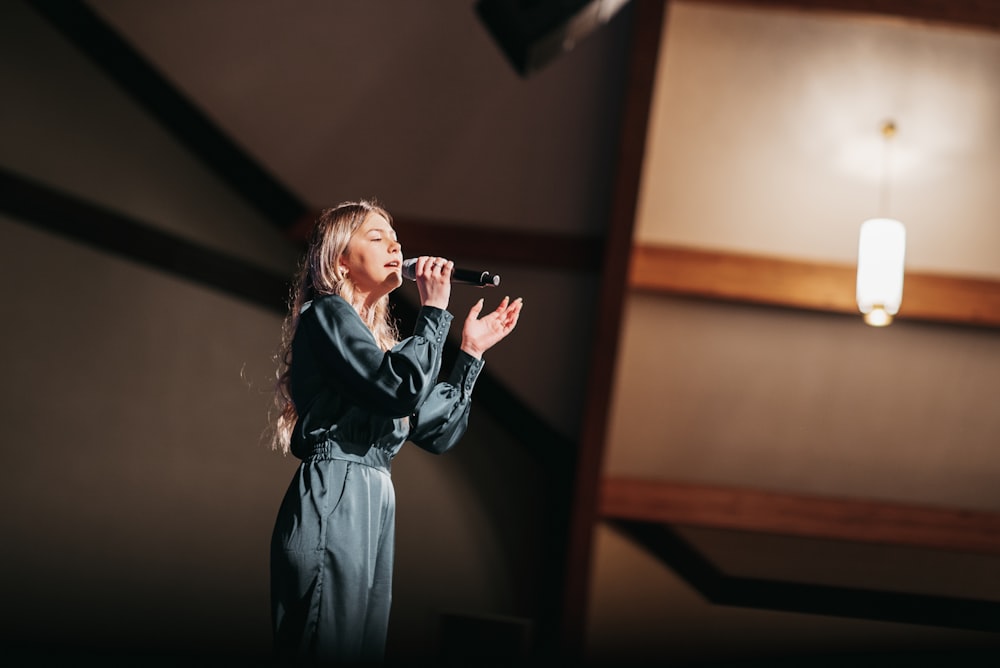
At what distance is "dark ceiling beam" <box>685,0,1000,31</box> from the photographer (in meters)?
3.68

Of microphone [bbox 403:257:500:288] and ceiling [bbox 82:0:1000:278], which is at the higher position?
ceiling [bbox 82:0:1000:278]

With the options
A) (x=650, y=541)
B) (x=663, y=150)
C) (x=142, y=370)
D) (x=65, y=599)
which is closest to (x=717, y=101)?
(x=663, y=150)

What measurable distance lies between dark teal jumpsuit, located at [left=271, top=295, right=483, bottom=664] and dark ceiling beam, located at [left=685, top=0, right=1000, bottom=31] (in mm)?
2743

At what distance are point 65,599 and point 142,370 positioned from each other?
1089mm

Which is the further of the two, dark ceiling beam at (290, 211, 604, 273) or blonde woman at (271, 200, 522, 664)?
dark ceiling beam at (290, 211, 604, 273)

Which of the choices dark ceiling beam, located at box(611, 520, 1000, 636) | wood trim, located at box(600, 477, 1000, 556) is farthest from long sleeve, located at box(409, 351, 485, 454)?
dark ceiling beam, located at box(611, 520, 1000, 636)

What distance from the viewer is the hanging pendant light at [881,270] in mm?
3771

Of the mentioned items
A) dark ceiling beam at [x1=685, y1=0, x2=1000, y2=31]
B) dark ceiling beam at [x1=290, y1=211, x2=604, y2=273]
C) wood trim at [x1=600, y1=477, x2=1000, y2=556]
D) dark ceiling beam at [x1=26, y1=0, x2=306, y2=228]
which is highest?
dark ceiling beam at [x1=685, y1=0, x2=1000, y2=31]

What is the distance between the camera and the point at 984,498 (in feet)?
15.2

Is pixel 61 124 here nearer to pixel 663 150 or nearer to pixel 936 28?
pixel 663 150

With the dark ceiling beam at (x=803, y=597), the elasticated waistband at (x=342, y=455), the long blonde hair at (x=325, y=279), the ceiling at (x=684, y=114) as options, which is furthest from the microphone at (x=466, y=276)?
the dark ceiling beam at (x=803, y=597)

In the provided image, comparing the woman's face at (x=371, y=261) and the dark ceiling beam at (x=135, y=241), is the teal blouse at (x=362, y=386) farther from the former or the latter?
the dark ceiling beam at (x=135, y=241)

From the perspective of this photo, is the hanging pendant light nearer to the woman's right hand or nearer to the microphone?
the microphone

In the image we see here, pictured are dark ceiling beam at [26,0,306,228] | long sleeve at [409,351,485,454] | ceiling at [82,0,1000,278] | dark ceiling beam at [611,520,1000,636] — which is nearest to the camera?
long sleeve at [409,351,485,454]
